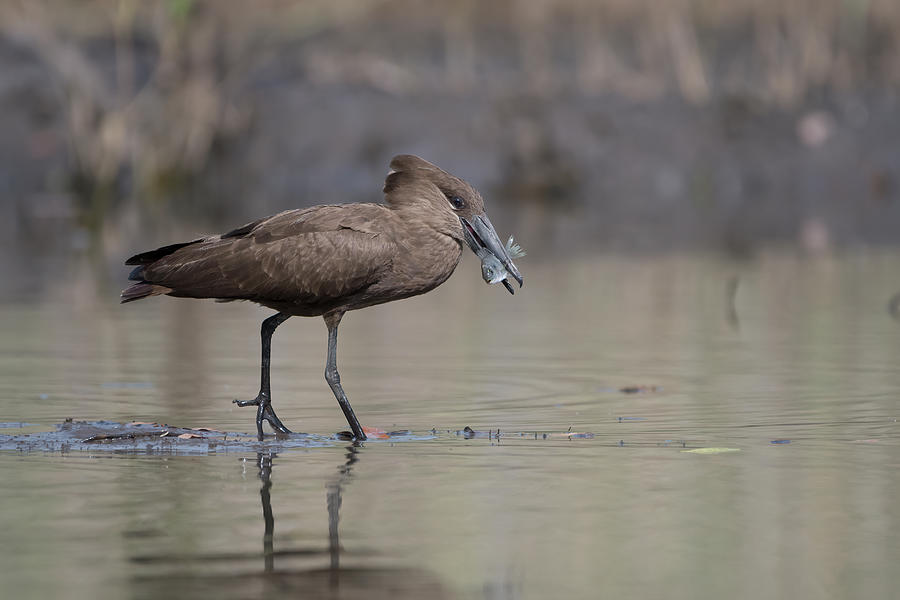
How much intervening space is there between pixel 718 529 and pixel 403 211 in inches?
101

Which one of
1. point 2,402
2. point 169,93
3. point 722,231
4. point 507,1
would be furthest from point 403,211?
point 507,1

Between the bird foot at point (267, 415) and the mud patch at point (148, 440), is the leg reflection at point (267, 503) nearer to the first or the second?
the mud patch at point (148, 440)

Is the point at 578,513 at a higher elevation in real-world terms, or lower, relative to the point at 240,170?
lower

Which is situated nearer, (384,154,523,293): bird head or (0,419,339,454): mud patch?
(0,419,339,454): mud patch

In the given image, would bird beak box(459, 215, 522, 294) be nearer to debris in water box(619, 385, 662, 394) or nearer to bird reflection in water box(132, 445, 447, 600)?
debris in water box(619, 385, 662, 394)

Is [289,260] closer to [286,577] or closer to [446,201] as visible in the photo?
[446,201]

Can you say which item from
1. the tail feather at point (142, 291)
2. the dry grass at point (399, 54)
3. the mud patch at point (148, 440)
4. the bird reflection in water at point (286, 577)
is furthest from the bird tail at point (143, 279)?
the dry grass at point (399, 54)

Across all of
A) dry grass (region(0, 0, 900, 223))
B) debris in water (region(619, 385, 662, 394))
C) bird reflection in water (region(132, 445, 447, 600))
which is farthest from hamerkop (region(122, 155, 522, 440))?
dry grass (region(0, 0, 900, 223))

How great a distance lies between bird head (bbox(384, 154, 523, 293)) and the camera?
24.9 feet

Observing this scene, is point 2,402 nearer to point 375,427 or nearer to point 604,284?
point 375,427

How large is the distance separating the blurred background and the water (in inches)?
572

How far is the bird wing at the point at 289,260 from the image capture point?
7344 mm

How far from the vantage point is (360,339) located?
1114 centimetres

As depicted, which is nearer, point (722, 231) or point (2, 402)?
point (2, 402)
